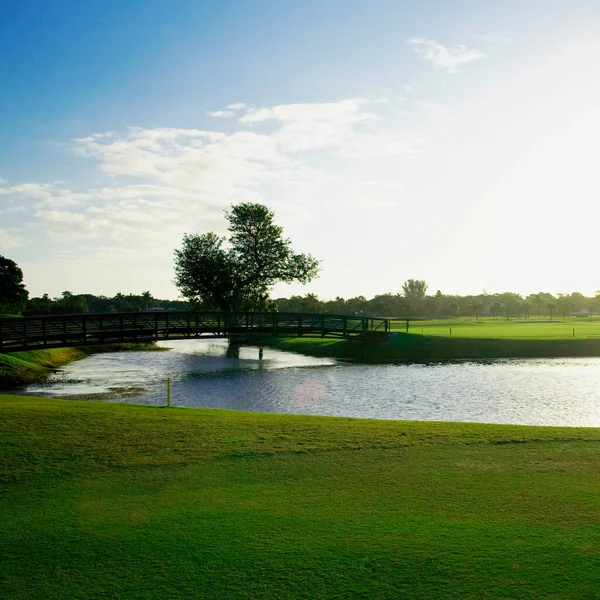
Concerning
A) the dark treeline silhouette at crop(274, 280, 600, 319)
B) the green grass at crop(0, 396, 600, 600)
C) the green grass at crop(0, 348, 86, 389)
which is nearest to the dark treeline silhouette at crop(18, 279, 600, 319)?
the dark treeline silhouette at crop(274, 280, 600, 319)

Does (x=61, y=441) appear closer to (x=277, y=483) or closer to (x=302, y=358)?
(x=277, y=483)

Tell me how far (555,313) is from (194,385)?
162050 millimetres

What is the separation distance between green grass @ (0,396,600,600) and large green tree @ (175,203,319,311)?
5912 centimetres

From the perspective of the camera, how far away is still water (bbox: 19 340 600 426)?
24312 millimetres

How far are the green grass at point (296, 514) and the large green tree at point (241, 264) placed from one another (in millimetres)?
59121

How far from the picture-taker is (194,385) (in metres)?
35.2

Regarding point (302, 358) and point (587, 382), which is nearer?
point (587, 382)

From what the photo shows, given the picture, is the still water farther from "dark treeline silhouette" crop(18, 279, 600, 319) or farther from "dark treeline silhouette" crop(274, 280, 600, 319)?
"dark treeline silhouette" crop(274, 280, 600, 319)

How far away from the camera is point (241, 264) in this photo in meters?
74.1

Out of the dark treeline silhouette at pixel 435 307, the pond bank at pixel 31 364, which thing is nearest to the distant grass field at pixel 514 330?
the pond bank at pixel 31 364

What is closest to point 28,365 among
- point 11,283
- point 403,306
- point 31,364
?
point 31,364

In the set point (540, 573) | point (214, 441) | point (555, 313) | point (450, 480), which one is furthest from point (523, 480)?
point (555, 313)

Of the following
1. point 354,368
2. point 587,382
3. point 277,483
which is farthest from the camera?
point 354,368

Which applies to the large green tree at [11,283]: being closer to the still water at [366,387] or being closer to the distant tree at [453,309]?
the still water at [366,387]
